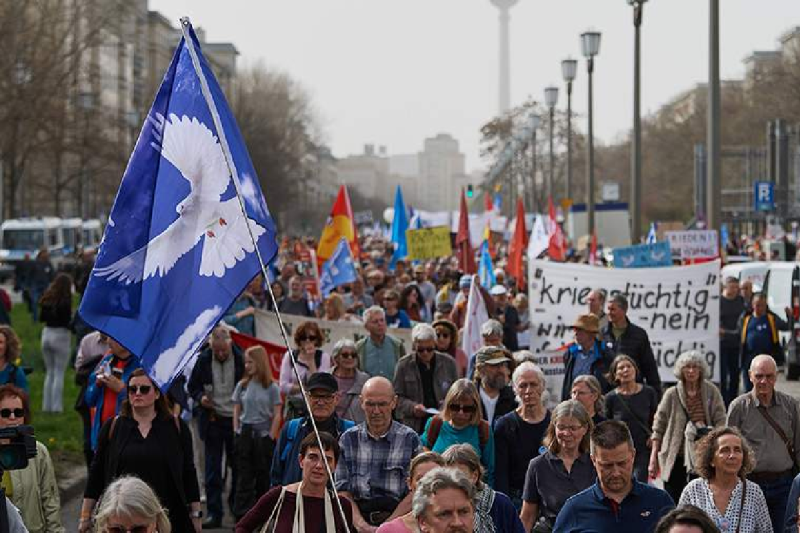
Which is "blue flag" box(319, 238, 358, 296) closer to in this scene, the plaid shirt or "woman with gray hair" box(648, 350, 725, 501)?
"woman with gray hair" box(648, 350, 725, 501)

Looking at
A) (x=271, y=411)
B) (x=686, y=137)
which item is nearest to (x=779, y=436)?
(x=271, y=411)

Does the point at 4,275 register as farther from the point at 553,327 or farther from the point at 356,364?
the point at 356,364

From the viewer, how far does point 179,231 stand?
7.60 metres

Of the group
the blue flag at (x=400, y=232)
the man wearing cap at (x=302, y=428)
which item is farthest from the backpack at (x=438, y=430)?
the blue flag at (x=400, y=232)

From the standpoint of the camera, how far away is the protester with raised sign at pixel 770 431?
31.7 ft

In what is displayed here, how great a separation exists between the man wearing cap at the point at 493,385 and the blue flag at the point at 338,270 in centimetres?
1121

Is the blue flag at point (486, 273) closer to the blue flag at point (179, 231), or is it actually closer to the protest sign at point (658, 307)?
the protest sign at point (658, 307)

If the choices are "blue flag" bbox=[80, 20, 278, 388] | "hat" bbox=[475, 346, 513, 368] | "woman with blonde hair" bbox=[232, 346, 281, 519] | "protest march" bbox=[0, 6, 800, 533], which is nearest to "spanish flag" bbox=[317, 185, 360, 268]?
"protest march" bbox=[0, 6, 800, 533]

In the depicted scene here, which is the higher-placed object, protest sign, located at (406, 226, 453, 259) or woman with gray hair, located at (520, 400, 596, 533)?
protest sign, located at (406, 226, 453, 259)

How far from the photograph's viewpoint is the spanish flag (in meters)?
23.9

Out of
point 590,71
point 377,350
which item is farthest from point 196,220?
point 590,71

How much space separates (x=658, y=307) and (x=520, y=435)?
700cm

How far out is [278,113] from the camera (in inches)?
3939

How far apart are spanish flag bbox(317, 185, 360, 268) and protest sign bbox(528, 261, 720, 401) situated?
7160 mm
